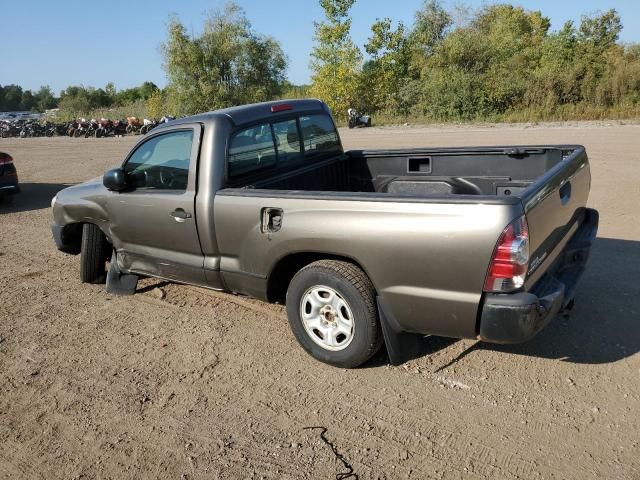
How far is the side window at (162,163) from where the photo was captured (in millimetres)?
4309

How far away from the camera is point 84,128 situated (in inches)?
1404

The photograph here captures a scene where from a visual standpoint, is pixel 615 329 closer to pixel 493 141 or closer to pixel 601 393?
pixel 601 393

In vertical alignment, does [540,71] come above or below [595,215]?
above

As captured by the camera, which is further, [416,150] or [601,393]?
[416,150]

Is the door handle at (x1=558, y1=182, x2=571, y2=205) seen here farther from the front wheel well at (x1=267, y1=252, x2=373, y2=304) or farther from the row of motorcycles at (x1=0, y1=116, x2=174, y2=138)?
the row of motorcycles at (x1=0, y1=116, x2=174, y2=138)

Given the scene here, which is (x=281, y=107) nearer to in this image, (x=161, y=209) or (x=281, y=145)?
(x=281, y=145)

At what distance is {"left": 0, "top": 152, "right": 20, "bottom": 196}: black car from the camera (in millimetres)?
10289

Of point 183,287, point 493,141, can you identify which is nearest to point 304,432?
point 183,287

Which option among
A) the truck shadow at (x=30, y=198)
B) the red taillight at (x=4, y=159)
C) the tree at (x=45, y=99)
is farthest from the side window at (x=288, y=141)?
the tree at (x=45, y=99)

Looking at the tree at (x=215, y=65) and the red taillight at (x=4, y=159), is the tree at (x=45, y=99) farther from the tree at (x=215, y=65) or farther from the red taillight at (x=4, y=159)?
the red taillight at (x=4, y=159)

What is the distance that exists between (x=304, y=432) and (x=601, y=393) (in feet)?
6.00

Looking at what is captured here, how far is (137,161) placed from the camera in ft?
15.9

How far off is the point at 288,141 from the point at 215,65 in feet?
126

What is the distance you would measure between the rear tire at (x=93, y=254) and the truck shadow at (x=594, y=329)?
3478 millimetres
